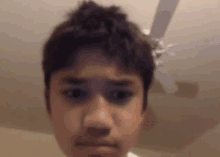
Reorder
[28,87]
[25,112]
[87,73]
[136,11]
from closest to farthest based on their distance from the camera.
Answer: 1. [87,73]
2. [136,11]
3. [28,87]
4. [25,112]

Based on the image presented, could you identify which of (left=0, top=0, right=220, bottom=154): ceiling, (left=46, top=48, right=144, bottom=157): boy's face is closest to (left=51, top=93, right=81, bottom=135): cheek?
(left=46, top=48, right=144, bottom=157): boy's face

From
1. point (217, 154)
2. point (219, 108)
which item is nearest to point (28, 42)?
point (219, 108)

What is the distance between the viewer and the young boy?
0.27m

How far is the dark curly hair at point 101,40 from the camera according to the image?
0.29 meters

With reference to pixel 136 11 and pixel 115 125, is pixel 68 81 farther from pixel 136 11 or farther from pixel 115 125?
pixel 136 11

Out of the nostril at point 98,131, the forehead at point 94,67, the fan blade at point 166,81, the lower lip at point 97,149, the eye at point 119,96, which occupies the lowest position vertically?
the lower lip at point 97,149

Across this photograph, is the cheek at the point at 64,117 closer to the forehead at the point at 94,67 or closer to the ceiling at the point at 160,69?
the forehead at the point at 94,67

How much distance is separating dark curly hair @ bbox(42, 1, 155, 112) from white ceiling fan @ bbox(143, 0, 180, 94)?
0.37ft

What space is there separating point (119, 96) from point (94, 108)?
0.06 meters

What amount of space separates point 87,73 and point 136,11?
337 mm

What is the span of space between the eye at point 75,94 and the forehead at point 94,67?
31 mm

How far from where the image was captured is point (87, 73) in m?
0.28


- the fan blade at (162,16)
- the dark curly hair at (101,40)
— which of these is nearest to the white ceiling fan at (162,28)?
the fan blade at (162,16)

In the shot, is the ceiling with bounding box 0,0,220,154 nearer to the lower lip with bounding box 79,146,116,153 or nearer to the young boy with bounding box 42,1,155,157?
the young boy with bounding box 42,1,155,157
